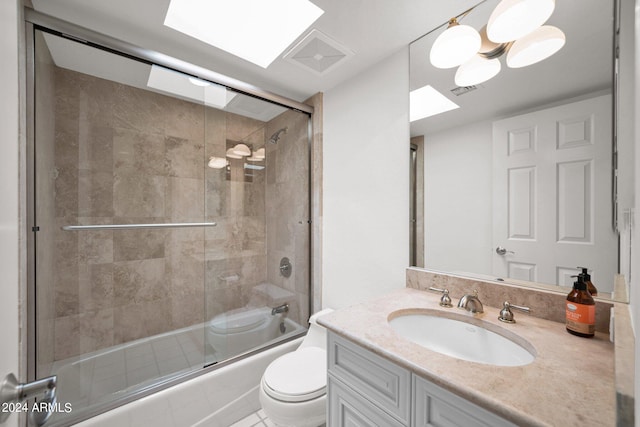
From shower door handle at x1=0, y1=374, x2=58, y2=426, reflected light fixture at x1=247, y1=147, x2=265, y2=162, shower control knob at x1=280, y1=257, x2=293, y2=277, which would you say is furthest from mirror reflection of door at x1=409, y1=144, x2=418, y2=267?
shower door handle at x1=0, y1=374, x2=58, y2=426

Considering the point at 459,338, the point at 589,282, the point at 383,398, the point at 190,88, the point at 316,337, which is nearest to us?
the point at 383,398

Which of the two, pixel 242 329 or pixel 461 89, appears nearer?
pixel 461 89

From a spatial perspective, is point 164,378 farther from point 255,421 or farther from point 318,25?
point 318,25

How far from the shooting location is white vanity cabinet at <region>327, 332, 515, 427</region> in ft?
2.17

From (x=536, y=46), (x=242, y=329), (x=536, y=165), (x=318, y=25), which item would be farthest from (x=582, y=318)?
(x=242, y=329)

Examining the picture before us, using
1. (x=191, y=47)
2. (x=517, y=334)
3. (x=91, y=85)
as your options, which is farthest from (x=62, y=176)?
(x=517, y=334)

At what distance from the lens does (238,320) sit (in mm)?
1960

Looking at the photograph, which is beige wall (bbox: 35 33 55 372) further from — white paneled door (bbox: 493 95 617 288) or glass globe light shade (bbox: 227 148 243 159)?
white paneled door (bbox: 493 95 617 288)

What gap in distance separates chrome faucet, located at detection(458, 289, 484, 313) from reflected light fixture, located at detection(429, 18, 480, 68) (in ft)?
3.63

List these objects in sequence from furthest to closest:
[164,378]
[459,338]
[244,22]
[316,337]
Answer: [316,337], [164,378], [244,22], [459,338]

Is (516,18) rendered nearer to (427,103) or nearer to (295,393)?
(427,103)

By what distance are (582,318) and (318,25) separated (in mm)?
1674

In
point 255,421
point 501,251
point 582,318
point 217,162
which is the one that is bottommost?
point 255,421

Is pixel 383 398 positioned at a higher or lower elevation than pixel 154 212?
lower
